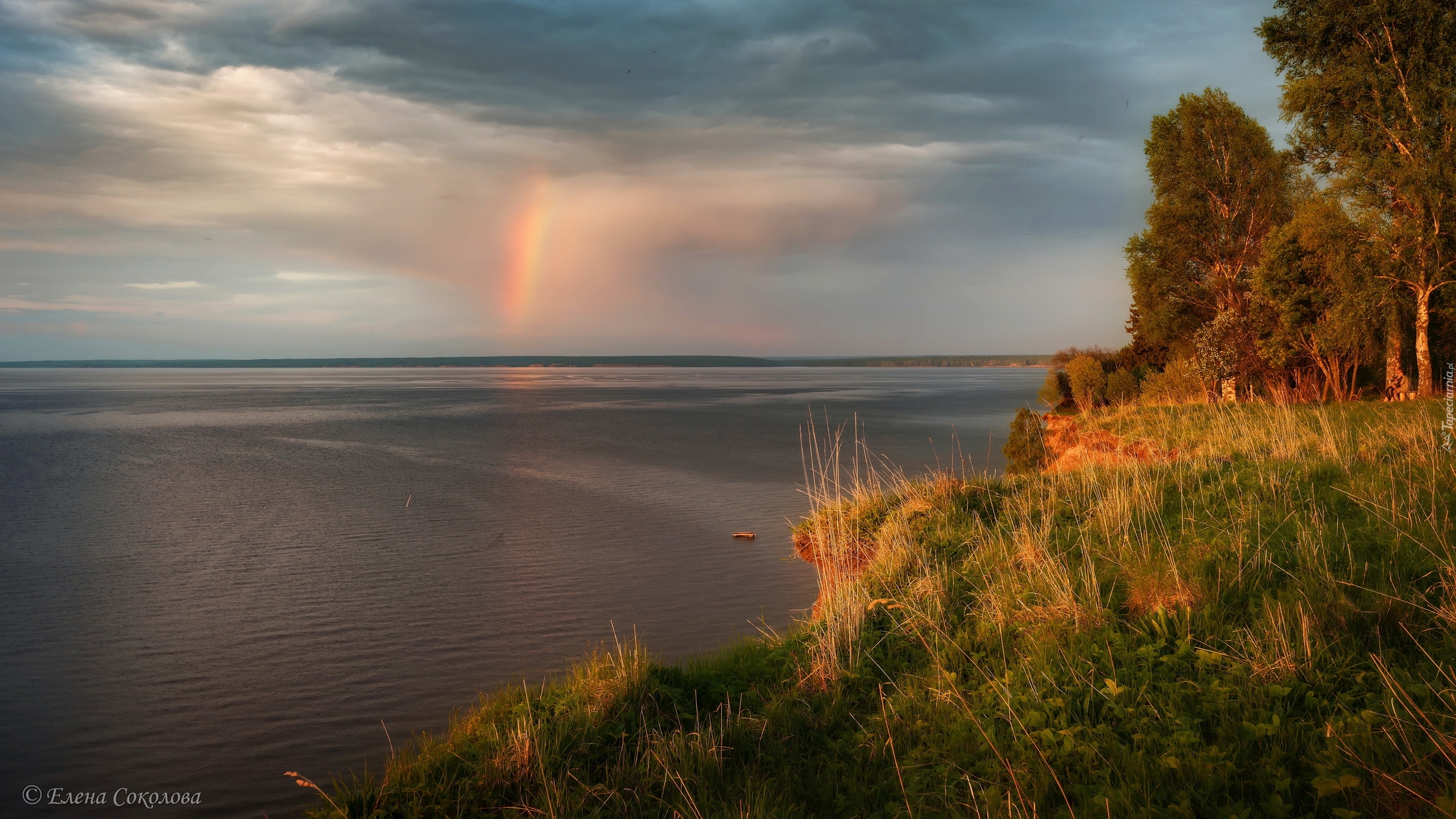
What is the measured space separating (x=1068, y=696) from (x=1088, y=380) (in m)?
32.6

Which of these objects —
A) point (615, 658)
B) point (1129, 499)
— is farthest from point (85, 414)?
point (1129, 499)

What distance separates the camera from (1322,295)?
68.3ft

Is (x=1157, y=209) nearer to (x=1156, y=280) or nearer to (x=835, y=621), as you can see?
(x=1156, y=280)

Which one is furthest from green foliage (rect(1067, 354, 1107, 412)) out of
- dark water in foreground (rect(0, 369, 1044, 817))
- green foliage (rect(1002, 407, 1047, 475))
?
green foliage (rect(1002, 407, 1047, 475))

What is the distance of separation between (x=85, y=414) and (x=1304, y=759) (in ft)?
241

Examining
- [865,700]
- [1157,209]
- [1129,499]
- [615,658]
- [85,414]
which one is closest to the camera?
[865,700]

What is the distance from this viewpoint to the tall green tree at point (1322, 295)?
1980 centimetres

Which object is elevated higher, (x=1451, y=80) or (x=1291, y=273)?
(x=1451, y=80)

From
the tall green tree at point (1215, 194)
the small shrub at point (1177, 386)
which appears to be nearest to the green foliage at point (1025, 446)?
the small shrub at point (1177, 386)

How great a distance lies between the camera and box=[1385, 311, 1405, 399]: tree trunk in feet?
67.4

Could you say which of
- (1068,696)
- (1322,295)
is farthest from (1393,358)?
(1068,696)

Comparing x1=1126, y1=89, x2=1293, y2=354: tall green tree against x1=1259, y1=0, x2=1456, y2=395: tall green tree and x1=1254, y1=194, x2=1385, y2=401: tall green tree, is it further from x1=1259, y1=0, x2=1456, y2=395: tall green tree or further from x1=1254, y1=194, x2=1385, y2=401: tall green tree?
x1=1259, y1=0, x2=1456, y2=395: tall green tree

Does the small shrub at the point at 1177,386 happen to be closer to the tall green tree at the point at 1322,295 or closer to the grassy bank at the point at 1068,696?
the tall green tree at the point at 1322,295

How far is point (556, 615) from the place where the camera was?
36.6ft
